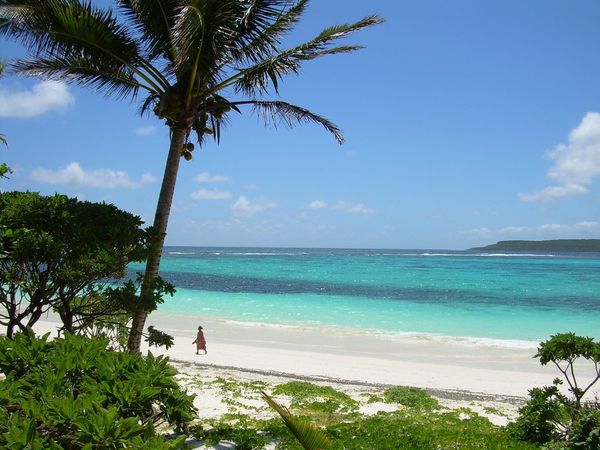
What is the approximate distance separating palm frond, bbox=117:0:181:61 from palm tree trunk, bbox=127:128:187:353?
1.18 meters

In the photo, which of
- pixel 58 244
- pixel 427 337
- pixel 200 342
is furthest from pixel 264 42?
pixel 427 337

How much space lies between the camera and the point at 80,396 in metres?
2.97

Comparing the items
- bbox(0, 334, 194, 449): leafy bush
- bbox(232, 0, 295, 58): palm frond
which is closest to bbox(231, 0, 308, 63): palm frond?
bbox(232, 0, 295, 58): palm frond

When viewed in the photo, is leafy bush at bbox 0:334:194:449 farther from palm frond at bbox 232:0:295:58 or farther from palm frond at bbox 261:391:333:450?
palm frond at bbox 232:0:295:58

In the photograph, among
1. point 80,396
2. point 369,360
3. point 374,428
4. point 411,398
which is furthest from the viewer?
point 369,360

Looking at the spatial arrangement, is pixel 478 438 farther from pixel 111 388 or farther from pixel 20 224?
pixel 20 224

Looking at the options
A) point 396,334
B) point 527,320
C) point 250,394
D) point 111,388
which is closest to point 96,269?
point 111,388

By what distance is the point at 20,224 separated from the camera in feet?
18.0

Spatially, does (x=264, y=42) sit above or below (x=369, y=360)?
above

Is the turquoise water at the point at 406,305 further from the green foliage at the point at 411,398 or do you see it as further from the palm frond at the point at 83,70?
the palm frond at the point at 83,70

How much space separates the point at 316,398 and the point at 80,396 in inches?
261

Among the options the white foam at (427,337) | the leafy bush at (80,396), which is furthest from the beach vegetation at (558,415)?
the white foam at (427,337)

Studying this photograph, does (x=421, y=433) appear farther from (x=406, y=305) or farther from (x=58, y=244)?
(x=406, y=305)

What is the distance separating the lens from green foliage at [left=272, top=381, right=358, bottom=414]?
27.3 ft
